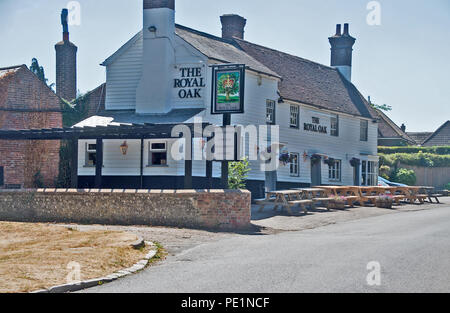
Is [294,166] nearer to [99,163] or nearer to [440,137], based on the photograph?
[99,163]

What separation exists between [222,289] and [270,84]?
2350cm

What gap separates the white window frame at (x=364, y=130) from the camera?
40.4 m

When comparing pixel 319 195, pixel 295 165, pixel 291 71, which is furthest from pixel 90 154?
pixel 291 71

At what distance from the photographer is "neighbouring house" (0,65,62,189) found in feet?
96.4

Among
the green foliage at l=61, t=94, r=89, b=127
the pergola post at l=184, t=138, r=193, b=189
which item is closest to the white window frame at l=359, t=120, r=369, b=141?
the green foliage at l=61, t=94, r=89, b=127

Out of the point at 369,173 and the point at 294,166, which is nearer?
the point at 294,166

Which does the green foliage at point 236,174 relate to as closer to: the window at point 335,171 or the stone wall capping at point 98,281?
the window at point 335,171

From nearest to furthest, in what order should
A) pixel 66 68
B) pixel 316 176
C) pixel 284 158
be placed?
pixel 284 158 < pixel 316 176 < pixel 66 68

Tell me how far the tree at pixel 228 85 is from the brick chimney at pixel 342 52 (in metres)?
23.2

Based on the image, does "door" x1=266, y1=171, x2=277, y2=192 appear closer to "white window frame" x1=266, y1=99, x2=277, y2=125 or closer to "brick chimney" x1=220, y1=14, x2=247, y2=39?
"white window frame" x1=266, y1=99, x2=277, y2=125

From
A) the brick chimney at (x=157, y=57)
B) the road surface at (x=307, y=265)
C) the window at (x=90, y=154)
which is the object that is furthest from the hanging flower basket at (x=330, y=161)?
the road surface at (x=307, y=265)

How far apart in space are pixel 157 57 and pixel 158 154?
4.26m

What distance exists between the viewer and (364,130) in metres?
40.8
